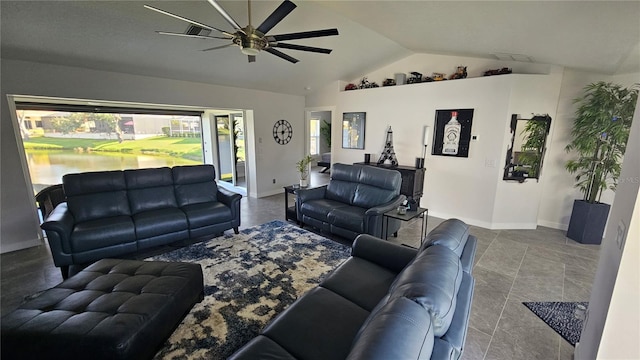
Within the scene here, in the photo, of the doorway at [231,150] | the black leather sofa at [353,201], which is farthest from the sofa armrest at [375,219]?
the doorway at [231,150]

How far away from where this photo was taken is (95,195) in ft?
10.7

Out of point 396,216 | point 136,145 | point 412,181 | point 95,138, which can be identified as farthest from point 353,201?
point 95,138

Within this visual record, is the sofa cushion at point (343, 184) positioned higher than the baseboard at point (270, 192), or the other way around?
the sofa cushion at point (343, 184)

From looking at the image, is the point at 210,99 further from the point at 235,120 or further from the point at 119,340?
the point at 119,340

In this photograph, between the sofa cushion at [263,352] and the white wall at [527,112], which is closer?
the sofa cushion at [263,352]

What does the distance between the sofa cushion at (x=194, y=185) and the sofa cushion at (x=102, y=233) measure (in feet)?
2.62

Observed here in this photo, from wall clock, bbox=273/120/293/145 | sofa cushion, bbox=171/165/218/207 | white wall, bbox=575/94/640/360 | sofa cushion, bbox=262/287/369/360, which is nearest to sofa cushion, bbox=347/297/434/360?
sofa cushion, bbox=262/287/369/360

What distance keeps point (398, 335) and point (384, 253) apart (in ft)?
4.33

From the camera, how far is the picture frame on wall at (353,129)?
5.70 metres

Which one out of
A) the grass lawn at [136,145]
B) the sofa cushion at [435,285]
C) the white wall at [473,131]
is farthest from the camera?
the grass lawn at [136,145]

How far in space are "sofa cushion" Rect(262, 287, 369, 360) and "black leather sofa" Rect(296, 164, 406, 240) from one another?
1.70m

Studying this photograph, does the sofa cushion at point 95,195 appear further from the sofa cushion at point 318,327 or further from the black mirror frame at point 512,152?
the black mirror frame at point 512,152

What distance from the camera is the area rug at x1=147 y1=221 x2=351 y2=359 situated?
1930 mm

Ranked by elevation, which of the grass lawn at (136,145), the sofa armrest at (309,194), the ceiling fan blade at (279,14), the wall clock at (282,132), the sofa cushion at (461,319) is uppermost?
the ceiling fan blade at (279,14)
